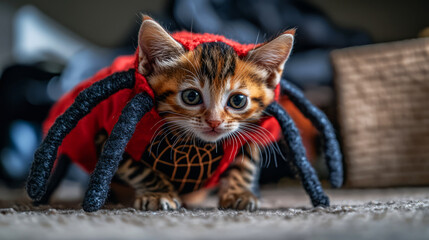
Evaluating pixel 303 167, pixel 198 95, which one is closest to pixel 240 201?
pixel 303 167

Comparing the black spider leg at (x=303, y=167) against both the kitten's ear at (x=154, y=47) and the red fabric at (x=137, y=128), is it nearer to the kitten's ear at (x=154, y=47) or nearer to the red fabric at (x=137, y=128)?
the red fabric at (x=137, y=128)

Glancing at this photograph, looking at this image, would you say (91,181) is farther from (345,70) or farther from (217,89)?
(345,70)

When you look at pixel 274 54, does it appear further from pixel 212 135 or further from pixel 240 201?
pixel 240 201

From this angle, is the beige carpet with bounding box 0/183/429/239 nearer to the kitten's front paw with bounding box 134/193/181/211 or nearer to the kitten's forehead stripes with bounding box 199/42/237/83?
the kitten's front paw with bounding box 134/193/181/211

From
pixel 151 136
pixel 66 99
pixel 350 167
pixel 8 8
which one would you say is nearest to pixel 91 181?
pixel 151 136

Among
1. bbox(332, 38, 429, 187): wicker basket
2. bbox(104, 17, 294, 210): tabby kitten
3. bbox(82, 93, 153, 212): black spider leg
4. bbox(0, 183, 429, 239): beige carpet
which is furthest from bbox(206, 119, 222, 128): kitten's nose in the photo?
bbox(332, 38, 429, 187): wicker basket
